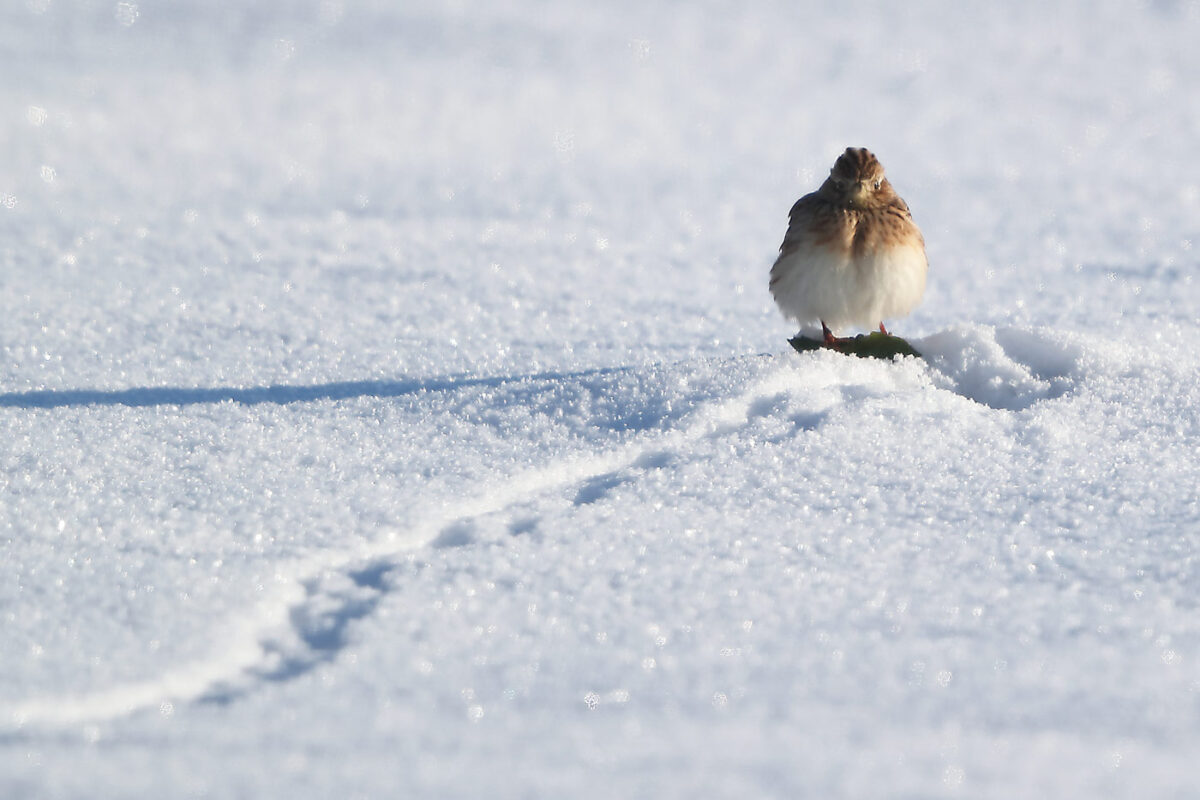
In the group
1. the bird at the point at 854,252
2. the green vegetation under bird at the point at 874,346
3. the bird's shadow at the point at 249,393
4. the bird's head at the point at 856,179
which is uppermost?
the bird's head at the point at 856,179

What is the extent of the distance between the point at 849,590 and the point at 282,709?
0.97 meters

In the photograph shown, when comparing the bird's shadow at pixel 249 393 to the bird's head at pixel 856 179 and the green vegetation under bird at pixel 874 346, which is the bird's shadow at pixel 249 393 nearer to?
the green vegetation under bird at pixel 874 346

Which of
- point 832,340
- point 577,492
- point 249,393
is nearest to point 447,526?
point 577,492

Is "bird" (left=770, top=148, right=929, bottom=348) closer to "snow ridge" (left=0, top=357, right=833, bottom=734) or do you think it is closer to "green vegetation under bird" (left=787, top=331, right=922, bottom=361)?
"green vegetation under bird" (left=787, top=331, right=922, bottom=361)

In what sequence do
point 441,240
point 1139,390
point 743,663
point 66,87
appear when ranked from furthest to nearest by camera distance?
point 66,87, point 441,240, point 1139,390, point 743,663

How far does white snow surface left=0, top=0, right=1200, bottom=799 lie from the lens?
5.60 ft

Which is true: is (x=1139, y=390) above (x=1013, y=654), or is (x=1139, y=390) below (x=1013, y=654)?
above

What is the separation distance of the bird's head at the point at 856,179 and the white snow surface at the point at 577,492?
434 millimetres

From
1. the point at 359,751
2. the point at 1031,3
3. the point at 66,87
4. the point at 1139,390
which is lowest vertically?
the point at 359,751

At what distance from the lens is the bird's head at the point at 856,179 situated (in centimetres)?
330

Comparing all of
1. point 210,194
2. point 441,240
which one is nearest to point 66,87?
point 210,194

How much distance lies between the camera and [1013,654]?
6.21 ft

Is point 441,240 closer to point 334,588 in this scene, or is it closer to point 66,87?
point 334,588

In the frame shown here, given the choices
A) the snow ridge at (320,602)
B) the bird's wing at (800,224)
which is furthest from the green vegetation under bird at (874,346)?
the snow ridge at (320,602)
